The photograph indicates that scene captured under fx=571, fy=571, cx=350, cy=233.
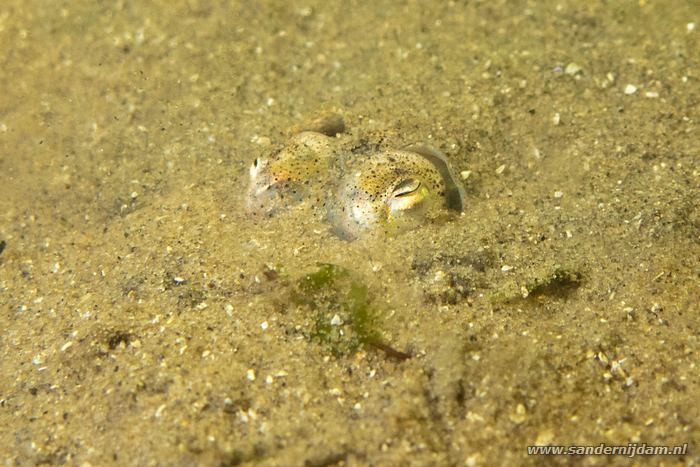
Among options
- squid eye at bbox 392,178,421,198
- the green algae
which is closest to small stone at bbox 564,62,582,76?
squid eye at bbox 392,178,421,198

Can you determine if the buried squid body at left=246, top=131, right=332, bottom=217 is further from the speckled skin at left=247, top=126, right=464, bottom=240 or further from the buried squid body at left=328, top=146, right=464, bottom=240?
the buried squid body at left=328, top=146, right=464, bottom=240

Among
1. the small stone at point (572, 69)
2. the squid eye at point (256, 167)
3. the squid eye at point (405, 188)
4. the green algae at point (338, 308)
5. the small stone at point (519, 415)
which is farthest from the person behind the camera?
the small stone at point (572, 69)

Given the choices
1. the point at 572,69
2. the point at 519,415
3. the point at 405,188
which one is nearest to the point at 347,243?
the point at 405,188

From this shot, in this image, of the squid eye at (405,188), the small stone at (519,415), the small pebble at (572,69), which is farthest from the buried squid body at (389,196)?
the small pebble at (572,69)

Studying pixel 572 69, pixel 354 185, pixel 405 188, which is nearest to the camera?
pixel 405 188

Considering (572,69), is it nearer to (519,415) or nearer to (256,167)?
(256,167)

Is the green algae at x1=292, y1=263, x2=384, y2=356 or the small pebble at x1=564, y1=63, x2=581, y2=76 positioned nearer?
the green algae at x1=292, y1=263, x2=384, y2=356

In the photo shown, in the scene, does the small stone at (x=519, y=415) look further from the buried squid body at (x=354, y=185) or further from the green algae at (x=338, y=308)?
the buried squid body at (x=354, y=185)

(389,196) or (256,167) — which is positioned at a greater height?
(256,167)
